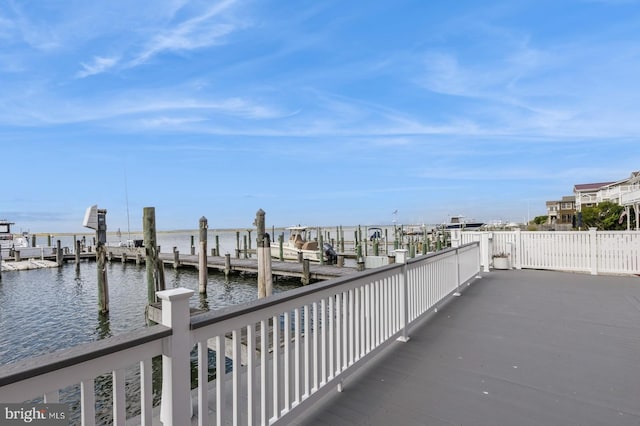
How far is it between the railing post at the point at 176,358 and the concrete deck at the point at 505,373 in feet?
3.36

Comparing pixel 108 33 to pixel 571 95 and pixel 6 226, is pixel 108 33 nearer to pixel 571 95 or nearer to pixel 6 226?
pixel 571 95

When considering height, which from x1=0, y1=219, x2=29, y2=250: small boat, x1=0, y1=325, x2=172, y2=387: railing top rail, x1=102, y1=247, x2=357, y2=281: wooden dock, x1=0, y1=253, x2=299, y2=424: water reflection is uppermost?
x1=0, y1=325, x2=172, y2=387: railing top rail

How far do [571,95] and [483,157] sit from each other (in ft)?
26.6

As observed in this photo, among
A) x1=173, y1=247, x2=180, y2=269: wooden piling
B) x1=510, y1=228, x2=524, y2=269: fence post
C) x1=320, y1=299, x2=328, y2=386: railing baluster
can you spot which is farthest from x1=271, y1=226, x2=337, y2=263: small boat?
x1=320, y1=299, x2=328, y2=386: railing baluster

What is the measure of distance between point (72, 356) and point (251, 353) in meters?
0.84

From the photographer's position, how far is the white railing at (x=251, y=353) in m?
1.02

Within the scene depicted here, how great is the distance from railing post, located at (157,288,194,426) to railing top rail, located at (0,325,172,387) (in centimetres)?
4

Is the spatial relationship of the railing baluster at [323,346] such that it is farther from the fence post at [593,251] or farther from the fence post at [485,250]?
the fence post at [593,251]

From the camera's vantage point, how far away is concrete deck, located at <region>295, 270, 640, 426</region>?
2.11 m

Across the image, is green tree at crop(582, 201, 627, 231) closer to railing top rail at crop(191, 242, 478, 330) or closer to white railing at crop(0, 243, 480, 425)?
white railing at crop(0, 243, 480, 425)

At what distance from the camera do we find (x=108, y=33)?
692 cm

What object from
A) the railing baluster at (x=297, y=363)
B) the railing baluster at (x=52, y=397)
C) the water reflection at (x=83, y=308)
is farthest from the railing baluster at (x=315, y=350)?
the water reflection at (x=83, y=308)

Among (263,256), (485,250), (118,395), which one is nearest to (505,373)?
(118,395)

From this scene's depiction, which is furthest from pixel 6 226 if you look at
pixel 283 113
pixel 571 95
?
pixel 571 95
